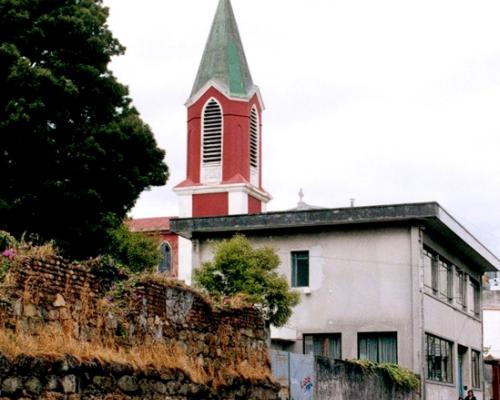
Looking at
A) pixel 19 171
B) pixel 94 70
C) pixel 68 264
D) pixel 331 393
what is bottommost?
pixel 331 393

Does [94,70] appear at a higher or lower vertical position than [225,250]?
higher

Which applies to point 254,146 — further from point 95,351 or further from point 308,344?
point 95,351

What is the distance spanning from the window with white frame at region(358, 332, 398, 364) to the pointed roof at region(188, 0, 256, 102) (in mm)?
34085

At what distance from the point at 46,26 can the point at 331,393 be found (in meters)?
13.4

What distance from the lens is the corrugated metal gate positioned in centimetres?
1914

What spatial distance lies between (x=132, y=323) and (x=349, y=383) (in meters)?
12.7

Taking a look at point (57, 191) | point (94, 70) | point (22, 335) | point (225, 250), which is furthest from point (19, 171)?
point (22, 335)

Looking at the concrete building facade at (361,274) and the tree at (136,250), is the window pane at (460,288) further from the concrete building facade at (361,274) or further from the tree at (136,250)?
the tree at (136,250)

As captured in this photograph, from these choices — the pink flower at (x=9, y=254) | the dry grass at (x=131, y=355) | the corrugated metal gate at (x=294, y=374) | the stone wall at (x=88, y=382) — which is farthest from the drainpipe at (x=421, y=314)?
the pink flower at (x=9, y=254)

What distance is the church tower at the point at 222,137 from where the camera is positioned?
6334cm

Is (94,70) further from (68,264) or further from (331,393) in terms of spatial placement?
(68,264)

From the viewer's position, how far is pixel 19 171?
2786cm

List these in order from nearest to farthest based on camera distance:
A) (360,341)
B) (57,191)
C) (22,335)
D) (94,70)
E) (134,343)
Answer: (22,335)
(134,343)
(57,191)
(94,70)
(360,341)

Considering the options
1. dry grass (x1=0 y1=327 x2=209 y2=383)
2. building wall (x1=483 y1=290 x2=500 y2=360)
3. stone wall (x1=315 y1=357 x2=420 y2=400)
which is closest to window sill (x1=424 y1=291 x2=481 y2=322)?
stone wall (x1=315 y1=357 x2=420 y2=400)
